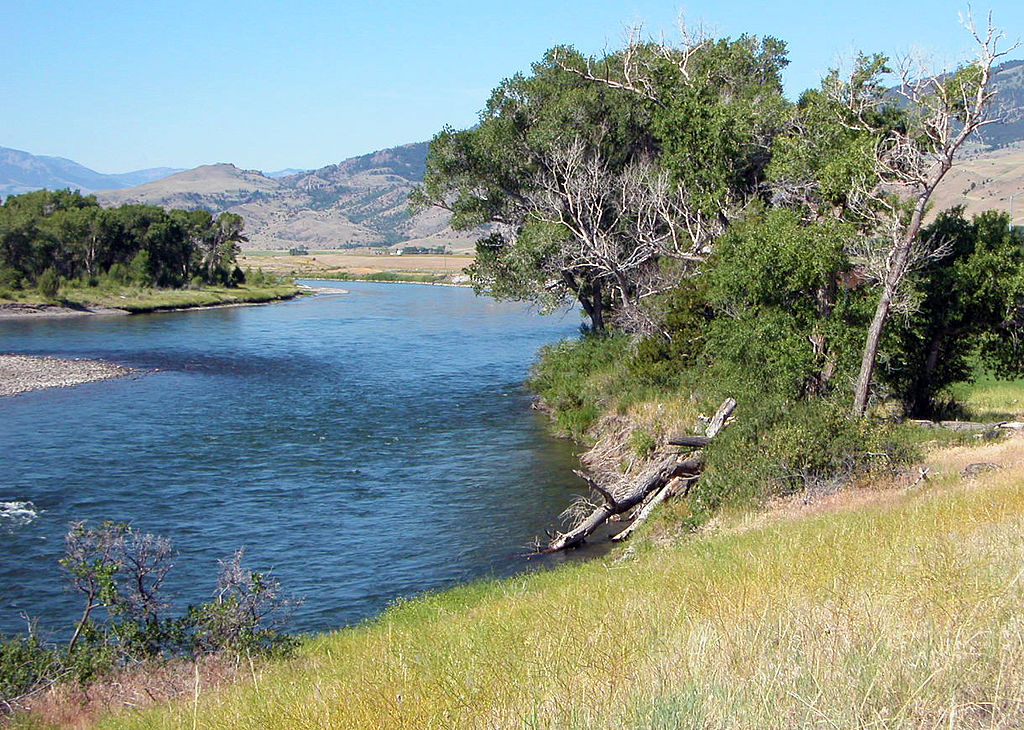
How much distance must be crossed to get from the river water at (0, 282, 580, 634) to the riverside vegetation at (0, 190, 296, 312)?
31.4 m

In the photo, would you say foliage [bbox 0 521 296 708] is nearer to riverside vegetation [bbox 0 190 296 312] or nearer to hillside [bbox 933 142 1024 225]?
riverside vegetation [bbox 0 190 296 312]

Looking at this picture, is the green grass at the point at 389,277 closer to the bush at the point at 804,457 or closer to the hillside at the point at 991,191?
the hillside at the point at 991,191

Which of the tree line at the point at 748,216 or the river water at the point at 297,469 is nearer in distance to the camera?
the river water at the point at 297,469

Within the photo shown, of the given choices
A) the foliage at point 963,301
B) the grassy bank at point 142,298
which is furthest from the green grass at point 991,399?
the grassy bank at point 142,298

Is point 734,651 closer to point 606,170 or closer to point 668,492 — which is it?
point 668,492

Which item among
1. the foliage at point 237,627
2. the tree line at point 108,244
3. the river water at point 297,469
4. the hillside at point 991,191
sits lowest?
the river water at point 297,469

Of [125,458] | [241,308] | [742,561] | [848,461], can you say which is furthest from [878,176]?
[241,308]

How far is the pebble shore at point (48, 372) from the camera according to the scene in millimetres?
45500

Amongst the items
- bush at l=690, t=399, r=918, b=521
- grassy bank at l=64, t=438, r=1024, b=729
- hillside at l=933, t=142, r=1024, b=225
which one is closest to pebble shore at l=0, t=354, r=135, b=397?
bush at l=690, t=399, r=918, b=521

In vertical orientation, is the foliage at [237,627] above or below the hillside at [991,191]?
below

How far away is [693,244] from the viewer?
35219 mm

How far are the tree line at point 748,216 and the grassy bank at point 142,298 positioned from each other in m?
57.6

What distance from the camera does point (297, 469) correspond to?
3066 centimetres

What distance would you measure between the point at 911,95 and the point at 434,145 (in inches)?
930
